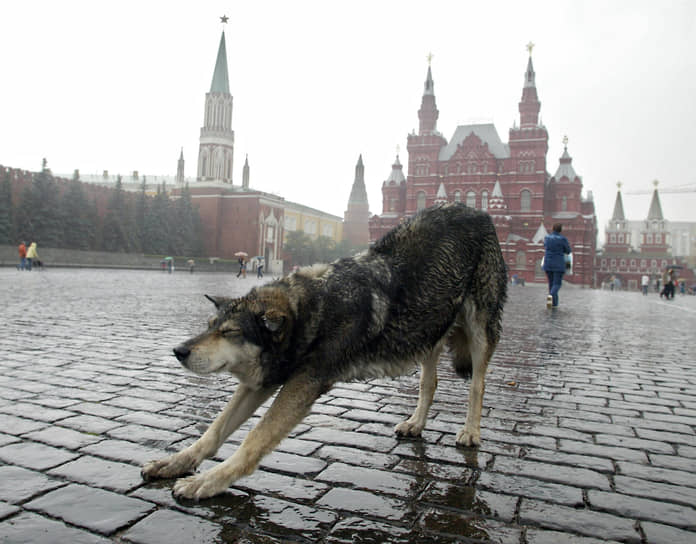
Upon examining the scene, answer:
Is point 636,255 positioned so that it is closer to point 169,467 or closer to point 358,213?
point 358,213

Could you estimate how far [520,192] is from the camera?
2415 inches

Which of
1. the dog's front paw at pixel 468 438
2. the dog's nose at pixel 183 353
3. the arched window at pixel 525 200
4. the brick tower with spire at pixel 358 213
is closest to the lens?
the dog's nose at pixel 183 353

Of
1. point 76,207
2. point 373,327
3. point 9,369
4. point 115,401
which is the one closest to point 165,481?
point 373,327

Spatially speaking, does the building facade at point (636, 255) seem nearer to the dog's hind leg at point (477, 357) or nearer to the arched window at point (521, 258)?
the arched window at point (521, 258)

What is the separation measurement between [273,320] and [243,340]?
0.50ft

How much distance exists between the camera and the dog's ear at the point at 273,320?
217 centimetres

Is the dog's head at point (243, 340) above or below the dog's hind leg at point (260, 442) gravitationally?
above

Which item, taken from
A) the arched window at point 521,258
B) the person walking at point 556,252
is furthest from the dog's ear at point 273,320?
the arched window at point 521,258

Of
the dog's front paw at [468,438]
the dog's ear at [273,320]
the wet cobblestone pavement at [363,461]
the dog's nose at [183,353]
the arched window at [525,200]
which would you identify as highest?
the arched window at [525,200]

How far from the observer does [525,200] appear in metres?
61.4

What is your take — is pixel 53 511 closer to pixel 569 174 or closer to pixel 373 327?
pixel 373 327

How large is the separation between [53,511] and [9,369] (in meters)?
2.89

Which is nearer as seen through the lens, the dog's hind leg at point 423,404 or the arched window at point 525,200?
the dog's hind leg at point 423,404

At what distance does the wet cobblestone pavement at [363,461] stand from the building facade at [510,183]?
5407 centimetres
